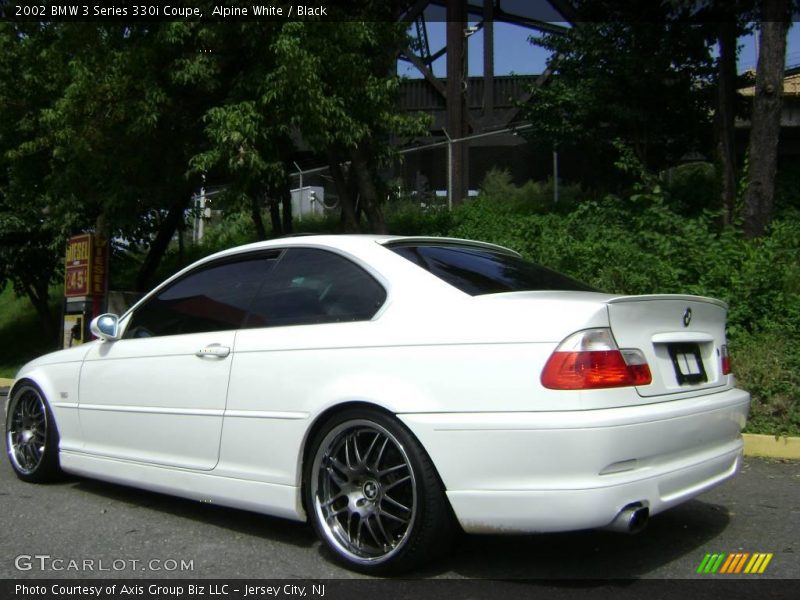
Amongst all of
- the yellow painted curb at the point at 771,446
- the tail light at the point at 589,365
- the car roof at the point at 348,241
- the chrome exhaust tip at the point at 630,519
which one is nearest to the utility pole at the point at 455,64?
the yellow painted curb at the point at 771,446

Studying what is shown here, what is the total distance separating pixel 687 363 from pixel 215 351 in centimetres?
238

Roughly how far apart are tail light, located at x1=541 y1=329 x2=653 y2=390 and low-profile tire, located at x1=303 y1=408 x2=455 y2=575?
0.67 meters

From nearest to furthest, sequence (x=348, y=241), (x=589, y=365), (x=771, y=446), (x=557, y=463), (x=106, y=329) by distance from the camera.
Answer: (x=557, y=463), (x=589, y=365), (x=348, y=241), (x=106, y=329), (x=771, y=446)

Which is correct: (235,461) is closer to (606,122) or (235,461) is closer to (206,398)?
(206,398)

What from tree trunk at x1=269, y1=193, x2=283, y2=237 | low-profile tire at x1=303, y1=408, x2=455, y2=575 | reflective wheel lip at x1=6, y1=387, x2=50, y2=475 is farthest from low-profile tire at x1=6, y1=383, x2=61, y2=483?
tree trunk at x1=269, y1=193, x2=283, y2=237

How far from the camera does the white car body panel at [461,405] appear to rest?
321cm

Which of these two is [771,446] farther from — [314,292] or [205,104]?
[205,104]

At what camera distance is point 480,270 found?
4105 mm

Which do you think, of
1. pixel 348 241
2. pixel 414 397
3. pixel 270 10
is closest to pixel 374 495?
pixel 414 397

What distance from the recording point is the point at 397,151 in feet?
41.2

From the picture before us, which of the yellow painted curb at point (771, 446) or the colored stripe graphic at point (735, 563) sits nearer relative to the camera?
the colored stripe graphic at point (735, 563)

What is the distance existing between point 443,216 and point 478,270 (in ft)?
36.2

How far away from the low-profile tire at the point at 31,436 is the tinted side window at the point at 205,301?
1.02 meters

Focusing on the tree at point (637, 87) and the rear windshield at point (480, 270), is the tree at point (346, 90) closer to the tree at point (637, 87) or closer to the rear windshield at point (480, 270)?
the tree at point (637, 87)
